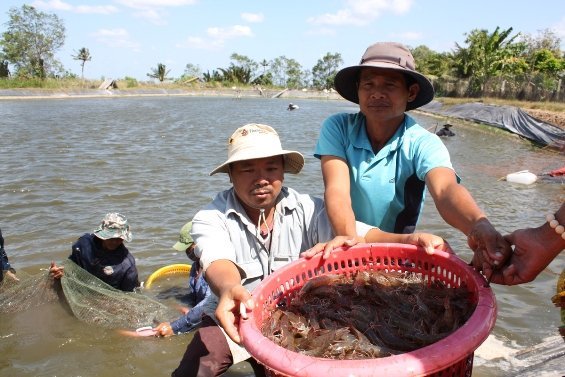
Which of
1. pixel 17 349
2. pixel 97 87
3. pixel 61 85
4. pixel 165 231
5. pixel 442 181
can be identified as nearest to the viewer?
pixel 442 181

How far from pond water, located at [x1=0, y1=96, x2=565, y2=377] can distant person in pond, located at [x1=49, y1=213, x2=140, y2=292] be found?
0.52 m

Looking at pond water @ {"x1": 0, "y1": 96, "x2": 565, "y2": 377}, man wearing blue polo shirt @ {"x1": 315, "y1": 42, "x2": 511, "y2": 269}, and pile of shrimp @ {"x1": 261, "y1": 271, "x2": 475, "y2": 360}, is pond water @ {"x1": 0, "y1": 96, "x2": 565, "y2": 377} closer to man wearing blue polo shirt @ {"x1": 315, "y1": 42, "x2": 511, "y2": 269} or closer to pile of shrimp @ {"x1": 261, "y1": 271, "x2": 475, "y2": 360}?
man wearing blue polo shirt @ {"x1": 315, "y1": 42, "x2": 511, "y2": 269}

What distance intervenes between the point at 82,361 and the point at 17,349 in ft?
2.27

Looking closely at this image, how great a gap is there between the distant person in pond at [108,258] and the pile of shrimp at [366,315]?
326 cm

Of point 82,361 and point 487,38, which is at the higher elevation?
point 487,38

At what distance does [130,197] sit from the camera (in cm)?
988

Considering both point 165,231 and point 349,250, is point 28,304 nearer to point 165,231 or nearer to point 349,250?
point 165,231

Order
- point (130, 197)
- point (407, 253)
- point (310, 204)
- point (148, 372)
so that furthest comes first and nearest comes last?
point (130, 197), point (148, 372), point (310, 204), point (407, 253)

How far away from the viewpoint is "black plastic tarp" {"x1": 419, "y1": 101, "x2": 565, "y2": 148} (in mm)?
19406

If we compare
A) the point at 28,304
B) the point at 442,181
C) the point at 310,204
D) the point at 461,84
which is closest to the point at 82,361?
the point at 28,304

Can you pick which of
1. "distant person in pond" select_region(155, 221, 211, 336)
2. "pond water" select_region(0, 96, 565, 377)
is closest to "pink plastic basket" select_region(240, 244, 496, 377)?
"pond water" select_region(0, 96, 565, 377)

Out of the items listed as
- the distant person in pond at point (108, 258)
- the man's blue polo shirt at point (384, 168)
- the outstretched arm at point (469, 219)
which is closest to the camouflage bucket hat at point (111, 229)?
the distant person in pond at point (108, 258)

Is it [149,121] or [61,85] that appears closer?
[149,121]

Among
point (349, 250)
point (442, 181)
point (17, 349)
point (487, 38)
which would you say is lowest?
point (17, 349)
